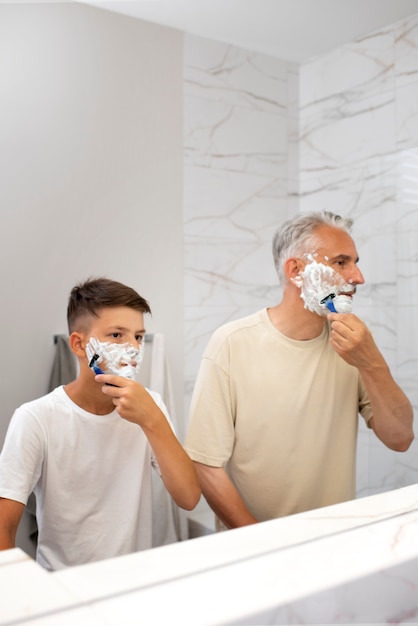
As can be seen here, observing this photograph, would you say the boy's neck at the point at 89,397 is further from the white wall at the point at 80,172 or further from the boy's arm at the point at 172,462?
the white wall at the point at 80,172

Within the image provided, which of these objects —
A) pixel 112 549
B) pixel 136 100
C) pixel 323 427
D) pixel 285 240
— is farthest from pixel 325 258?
pixel 136 100

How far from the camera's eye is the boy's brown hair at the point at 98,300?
0.90 m

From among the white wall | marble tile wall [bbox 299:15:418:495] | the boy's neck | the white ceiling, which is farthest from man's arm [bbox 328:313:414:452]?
the white ceiling

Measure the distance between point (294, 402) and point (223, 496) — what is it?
7.5 inches

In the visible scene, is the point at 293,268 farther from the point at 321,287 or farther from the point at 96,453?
the point at 96,453

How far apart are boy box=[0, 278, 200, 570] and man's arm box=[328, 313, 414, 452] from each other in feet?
0.95

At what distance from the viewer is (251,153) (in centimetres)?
191

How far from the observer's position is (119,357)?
861 millimetres

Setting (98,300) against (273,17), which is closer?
(98,300)

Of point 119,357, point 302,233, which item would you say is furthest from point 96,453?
point 302,233

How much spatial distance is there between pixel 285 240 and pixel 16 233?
73cm

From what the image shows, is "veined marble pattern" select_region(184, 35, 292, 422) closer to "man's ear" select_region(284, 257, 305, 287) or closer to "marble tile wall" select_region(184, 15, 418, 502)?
"marble tile wall" select_region(184, 15, 418, 502)

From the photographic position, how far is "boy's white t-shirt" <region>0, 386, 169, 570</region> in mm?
832

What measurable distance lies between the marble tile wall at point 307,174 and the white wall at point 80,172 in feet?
0.26
